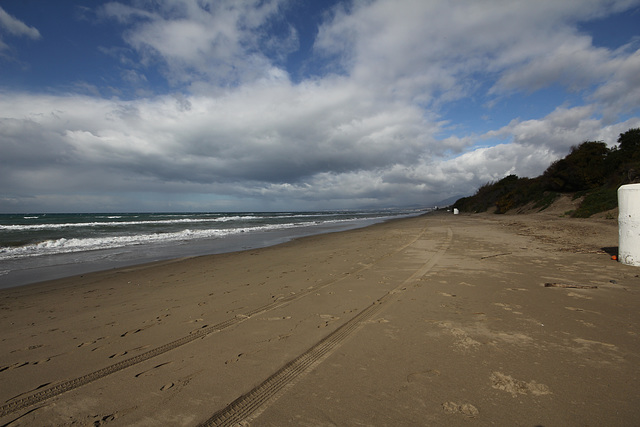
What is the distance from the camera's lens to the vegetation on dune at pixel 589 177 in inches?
740

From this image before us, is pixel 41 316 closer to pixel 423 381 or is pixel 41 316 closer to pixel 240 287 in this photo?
pixel 240 287

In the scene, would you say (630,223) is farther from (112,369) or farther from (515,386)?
(112,369)

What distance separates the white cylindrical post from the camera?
6.21 meters

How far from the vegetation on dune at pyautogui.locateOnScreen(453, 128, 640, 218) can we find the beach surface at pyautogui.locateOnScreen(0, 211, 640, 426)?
18192 millimetres

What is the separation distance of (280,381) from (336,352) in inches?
29.3

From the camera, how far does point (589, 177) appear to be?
78.5ft

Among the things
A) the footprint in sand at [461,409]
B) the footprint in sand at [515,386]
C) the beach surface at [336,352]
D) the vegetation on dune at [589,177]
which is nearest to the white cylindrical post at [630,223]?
the beach surface at [336,352]

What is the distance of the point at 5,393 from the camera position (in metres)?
2.65

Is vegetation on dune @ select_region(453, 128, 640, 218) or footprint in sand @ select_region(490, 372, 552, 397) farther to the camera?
vegetation on dune @ select_region(453, 128, 640, 218)

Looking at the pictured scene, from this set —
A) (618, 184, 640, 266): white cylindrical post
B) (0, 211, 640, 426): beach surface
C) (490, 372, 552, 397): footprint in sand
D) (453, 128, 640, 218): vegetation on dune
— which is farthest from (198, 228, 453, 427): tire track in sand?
(453, 128, 640, 218): vegetation on dune

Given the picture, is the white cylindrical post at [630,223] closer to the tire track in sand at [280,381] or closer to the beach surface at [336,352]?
the beach surface at [336,352]

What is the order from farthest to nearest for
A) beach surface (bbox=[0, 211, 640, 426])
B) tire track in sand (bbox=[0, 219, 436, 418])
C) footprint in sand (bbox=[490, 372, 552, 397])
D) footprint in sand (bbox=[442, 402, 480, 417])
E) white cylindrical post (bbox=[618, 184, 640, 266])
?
white cylindrical post (bbox=[618, 184, 640, 266])
tire track in sand (bbox=[0, 219, 436, 418])
footprint in sand (bbox=[490, 372, 552, 397])
beach surface (bbox=[0, 211, 640, 426])
footprint in sand (bbox=[442, 402, 480, 417])

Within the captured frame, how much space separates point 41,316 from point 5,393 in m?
2.88

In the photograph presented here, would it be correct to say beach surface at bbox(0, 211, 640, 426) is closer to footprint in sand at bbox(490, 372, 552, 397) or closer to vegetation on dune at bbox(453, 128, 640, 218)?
footprint in sand at bbox(490, 372, 552, 397)
